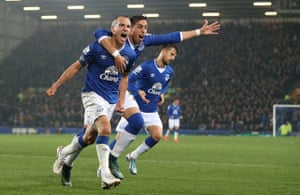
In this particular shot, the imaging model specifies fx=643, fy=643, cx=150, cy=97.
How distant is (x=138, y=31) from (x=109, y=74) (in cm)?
165

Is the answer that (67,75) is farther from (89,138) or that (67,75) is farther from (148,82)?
(148,82)

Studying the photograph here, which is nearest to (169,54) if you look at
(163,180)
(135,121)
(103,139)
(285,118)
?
(135,121)

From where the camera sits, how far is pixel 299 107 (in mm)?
41125

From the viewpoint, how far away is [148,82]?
13.2m

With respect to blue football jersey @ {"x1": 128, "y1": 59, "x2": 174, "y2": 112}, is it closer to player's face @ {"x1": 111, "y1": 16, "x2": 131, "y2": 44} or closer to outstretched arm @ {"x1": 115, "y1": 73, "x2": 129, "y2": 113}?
outstretched arm @ {"x1": 115, "y1": 73, "x2": 129, "y2": 113}

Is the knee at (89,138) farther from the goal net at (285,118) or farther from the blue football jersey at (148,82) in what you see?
the goal net at (285,118)

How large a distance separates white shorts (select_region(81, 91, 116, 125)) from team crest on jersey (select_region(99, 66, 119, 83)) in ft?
0.87

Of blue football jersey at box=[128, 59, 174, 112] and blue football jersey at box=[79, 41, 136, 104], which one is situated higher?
blue football jersey at box=[79, 41, 136, 104]

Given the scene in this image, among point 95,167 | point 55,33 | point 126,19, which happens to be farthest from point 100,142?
point 55,33

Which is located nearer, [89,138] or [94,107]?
[94,107]

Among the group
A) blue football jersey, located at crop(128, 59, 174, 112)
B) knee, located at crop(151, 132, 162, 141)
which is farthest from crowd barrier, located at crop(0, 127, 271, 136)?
knee, located at crop(151, 132, 162, 141)

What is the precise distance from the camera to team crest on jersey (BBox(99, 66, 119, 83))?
9027 mm

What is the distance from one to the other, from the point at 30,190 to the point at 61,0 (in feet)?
120

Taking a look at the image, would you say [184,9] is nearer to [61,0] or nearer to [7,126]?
[61,0]
